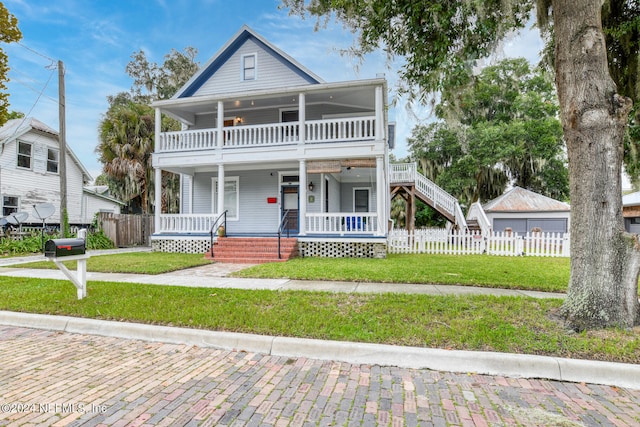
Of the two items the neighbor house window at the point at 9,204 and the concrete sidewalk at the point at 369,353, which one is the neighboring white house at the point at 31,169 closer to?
the neighbor house window at the point at 9,204

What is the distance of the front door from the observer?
14062mm

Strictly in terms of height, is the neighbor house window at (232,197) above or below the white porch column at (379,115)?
below

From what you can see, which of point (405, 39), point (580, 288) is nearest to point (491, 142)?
point (405, 39)

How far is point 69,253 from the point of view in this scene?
16.6 ft

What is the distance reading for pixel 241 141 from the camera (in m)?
12.9

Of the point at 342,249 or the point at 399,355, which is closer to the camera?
the point at 399,355

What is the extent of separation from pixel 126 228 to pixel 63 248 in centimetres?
1257

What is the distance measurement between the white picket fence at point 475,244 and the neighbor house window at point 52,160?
63.3 ft

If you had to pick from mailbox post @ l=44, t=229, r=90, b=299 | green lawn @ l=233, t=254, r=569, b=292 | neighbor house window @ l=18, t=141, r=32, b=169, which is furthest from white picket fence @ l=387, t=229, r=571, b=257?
neighbor house window @ l=18, t=141, r=32, b=169

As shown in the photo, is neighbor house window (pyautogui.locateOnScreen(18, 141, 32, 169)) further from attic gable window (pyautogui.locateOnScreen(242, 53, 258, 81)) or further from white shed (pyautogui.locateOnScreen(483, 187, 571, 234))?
white shed (pyautogui.locateOnScreen(483, 187, 571, 234))

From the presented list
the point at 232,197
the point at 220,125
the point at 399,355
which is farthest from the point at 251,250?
the point at 399,355

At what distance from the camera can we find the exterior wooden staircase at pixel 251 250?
10.6 meters

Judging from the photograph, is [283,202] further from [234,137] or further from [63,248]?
[63,248]

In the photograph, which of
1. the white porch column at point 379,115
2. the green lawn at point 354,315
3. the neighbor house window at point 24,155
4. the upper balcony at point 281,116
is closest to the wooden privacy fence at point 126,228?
the upper balcony at point 281,116
